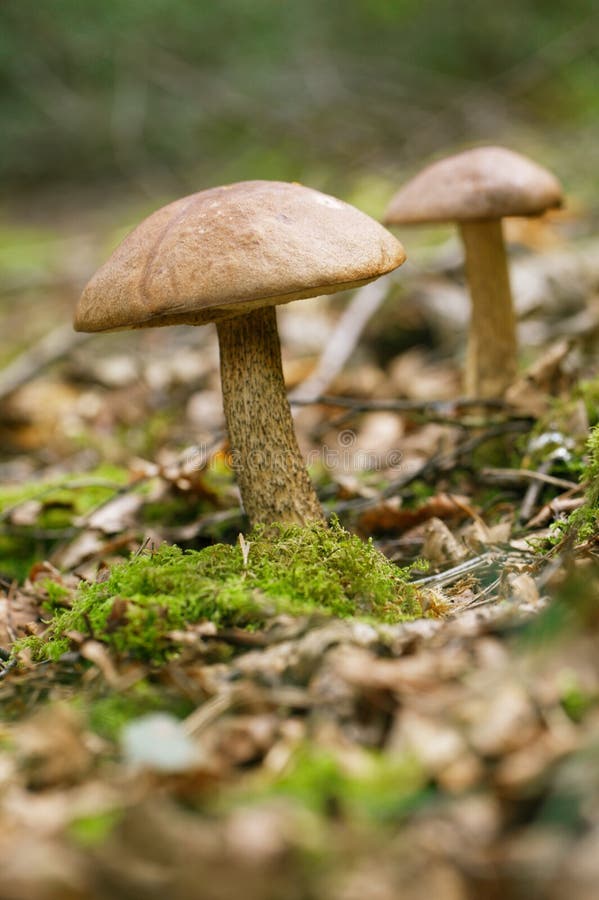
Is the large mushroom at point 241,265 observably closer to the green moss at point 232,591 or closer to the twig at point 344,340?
the green moss at point 232,591

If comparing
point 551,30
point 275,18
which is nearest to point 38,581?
point 551,30

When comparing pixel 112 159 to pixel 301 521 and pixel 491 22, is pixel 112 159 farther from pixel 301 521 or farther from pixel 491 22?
pixel 301 521

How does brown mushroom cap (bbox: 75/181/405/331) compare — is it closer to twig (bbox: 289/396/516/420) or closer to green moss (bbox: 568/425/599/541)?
green moss (bbox: 568/425/599/541)

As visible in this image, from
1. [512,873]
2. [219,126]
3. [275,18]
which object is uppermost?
[275,18]

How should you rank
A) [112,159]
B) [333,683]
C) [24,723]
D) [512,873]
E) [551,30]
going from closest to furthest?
1. [512,873]
2. [333,683]
3. [24,723]
4. [551,30]
5. [112,159]

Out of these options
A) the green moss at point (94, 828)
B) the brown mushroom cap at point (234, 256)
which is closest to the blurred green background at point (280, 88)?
the brown mushroom cap at point (234, 256)
